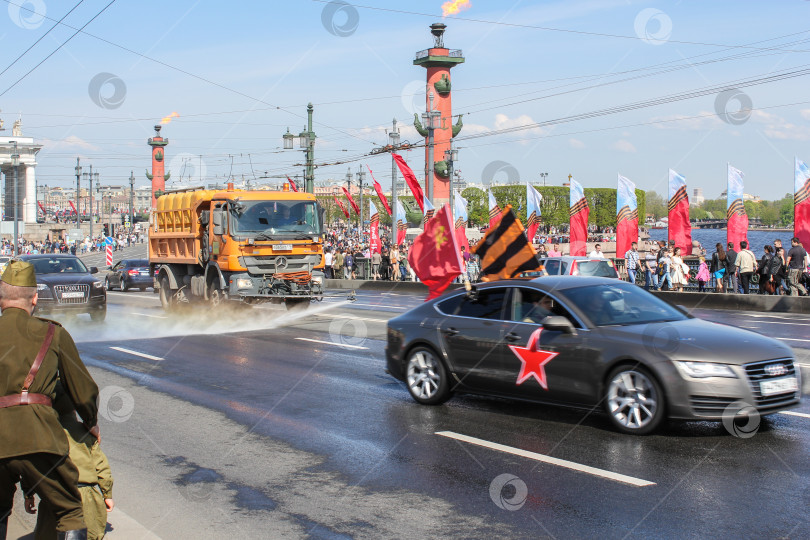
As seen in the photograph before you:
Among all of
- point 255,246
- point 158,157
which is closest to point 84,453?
point 255,246

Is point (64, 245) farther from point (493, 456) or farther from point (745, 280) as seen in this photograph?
point (493, 456)

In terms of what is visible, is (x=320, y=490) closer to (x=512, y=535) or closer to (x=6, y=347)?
(x=512, y=535)

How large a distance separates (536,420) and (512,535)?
3.45m

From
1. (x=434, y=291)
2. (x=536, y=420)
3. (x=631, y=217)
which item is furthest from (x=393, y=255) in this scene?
(x=536, y=420)

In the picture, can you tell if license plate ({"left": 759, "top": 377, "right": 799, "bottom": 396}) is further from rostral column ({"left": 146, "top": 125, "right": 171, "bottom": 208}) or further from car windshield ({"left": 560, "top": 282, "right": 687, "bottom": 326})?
rostral column ({"left": 146, "top": 125, "right": 171, "bottom": 208})

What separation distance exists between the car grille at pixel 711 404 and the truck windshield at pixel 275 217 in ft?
43.9

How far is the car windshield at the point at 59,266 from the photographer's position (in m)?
20.5

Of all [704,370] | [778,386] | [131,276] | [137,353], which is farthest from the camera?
[131,276]

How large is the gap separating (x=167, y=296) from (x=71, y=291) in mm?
3859

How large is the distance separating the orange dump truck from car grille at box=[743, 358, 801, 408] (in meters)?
13.3

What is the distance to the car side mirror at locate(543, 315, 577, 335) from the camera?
813 cm

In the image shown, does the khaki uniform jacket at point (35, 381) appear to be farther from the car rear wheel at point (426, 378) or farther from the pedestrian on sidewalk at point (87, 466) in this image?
the car rear wheel at point (426, 378)

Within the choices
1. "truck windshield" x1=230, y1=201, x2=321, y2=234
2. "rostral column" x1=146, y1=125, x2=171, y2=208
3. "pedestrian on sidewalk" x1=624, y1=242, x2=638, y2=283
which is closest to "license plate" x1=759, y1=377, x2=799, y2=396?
"truck windshield" x1=230, y1=201, x2=321, y2=234

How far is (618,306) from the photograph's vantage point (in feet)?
27.8
